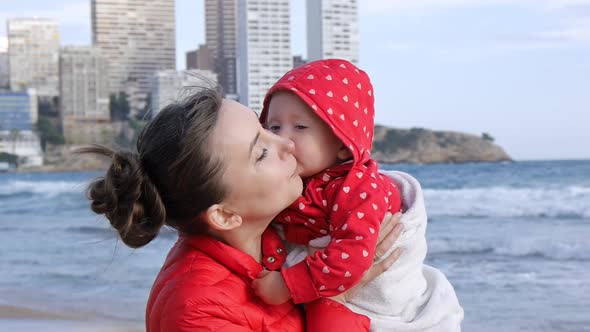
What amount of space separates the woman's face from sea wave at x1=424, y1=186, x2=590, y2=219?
11.4 meters

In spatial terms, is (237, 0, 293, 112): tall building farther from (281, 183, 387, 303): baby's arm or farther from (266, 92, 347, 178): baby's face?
(281, 183, 387, 303): baby's arm

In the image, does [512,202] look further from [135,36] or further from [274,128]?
[135,36]

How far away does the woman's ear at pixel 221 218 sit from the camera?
1669mm

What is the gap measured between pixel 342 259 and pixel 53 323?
3.99 m

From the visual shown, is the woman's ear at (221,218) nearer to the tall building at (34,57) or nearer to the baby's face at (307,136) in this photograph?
the baby's face at (307,136)

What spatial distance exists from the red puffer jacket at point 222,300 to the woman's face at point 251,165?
0.37 ft

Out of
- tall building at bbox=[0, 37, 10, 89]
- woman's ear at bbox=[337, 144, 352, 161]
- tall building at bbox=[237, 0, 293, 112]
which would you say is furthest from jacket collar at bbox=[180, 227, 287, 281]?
tall building at bbox=[0, 37, 10, 89]

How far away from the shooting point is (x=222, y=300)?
62.3 inches

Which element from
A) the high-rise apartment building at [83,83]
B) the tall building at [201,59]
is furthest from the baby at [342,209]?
the high-rise apartment building at [83,83]

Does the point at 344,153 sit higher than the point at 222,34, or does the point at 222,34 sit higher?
the point at 222,34

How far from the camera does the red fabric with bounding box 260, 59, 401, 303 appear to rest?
167 cm

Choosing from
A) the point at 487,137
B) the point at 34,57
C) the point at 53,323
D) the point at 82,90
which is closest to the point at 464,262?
the point at 53,323

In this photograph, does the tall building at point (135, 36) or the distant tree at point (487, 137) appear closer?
the distant tree at point (487, 137)

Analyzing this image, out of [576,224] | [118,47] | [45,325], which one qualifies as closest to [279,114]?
[45,325]
